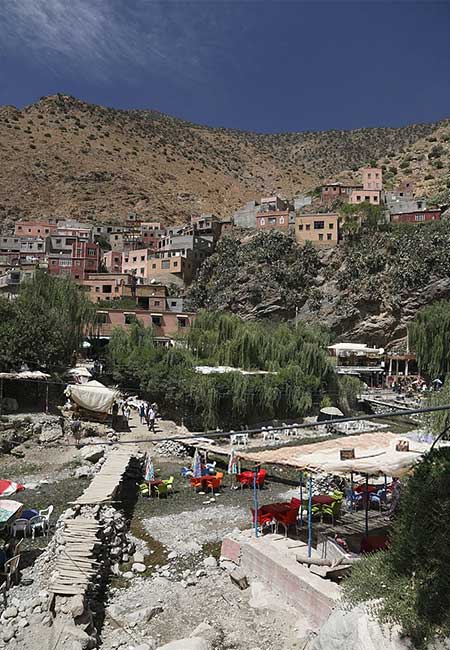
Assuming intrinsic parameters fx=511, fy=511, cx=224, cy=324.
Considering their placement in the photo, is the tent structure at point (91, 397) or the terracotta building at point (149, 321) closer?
the tent structure at point (91, 397)

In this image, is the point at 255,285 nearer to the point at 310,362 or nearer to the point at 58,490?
the point at 310,362

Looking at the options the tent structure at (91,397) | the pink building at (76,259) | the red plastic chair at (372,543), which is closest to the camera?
the red plastic chair at (372,543)

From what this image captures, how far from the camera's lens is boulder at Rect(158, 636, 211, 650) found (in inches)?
283

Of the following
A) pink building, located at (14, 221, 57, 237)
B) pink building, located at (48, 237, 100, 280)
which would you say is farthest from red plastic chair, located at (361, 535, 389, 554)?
pink building, located at (14, 221, 57, 237)

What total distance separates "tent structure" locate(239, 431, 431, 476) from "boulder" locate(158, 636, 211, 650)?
3.63 meters

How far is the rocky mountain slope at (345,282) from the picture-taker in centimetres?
4509

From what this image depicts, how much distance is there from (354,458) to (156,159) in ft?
331

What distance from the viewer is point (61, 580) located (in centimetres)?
857

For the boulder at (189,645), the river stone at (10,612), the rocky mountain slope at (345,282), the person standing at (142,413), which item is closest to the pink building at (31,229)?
the rocky mountain slope at (345,282)

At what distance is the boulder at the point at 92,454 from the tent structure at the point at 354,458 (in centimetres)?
854

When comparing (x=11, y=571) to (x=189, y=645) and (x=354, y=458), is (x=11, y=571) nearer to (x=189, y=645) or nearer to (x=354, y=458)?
(x=189, y=645)

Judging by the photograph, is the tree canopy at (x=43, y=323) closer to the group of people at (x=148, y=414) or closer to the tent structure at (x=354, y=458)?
the group of people at (x=148, y=414)

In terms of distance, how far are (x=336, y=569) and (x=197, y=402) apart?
16785mm

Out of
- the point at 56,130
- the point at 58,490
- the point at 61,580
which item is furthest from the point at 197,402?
the point at 56,130
